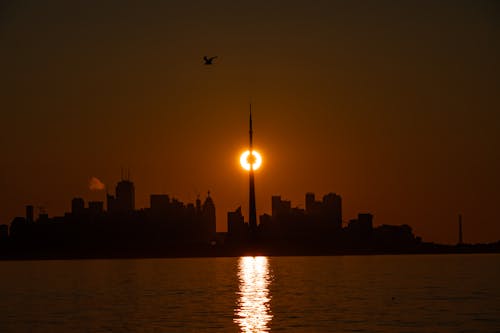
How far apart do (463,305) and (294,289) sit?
45434 millimetres

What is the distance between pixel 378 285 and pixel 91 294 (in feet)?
166

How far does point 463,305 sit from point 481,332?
102 feet

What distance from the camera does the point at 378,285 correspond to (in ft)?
561

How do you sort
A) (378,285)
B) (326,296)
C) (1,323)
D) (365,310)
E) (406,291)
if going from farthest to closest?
(378,285) < (406,291) < (326,296) < (365,310) < (1,323)

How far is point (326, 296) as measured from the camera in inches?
5418

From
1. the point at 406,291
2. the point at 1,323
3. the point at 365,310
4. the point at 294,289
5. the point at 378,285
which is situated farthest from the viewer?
the point at 378,285

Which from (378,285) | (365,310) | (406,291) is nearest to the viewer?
(365,310)

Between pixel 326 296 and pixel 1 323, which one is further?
pixel 326 296

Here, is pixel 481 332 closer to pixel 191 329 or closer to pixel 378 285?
pixel 191 329

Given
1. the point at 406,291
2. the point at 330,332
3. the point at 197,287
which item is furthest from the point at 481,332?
the point at 197,287

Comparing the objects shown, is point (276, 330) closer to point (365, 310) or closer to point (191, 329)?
point (191, 329)

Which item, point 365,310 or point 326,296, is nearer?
point 365,310

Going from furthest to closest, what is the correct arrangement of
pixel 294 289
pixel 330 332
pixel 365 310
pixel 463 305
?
1. pixel 294 289
2. pixel 463 305
3. pixel 365 310
4. pixel 330 332

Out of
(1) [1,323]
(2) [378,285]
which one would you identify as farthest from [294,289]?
(1) [1,323]
